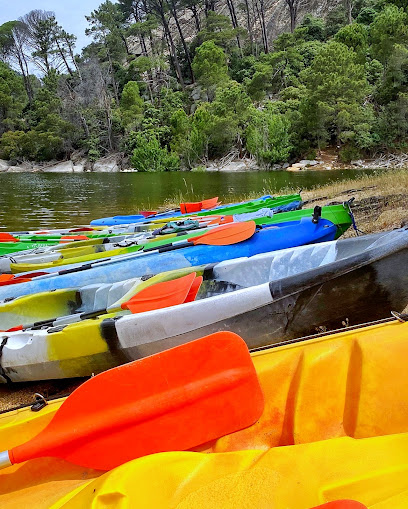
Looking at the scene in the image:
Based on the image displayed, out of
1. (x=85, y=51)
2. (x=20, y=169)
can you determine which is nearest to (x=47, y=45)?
(x=85, y=51)

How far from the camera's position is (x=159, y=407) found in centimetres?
172

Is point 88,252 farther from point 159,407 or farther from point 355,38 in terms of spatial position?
point 355,38

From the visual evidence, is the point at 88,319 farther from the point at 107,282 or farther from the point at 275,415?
the point at 275,415

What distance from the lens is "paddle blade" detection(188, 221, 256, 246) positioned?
12.8 feet

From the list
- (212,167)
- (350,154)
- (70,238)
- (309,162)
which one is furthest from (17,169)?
(70,238)

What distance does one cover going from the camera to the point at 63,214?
43.9 ft

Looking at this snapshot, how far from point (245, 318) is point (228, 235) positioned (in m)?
1.79

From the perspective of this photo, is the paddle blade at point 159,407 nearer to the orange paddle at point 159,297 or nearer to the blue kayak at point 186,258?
the orange paddle at point 159,297

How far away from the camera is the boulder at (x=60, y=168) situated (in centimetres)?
4400

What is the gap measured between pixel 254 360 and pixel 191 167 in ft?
123

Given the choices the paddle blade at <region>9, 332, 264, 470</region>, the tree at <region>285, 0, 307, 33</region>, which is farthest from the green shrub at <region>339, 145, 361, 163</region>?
the tree at <region>285, 0, 307, 33</region>

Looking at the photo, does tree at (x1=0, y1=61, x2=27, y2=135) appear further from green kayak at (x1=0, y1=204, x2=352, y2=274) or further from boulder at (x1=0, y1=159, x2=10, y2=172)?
green kayak at (x1=0, y1=204, x2=352, y2=274)

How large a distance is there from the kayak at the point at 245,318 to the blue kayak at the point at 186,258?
934 mm

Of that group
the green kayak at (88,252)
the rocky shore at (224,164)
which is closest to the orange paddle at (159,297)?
the green kayak at (88,252)
